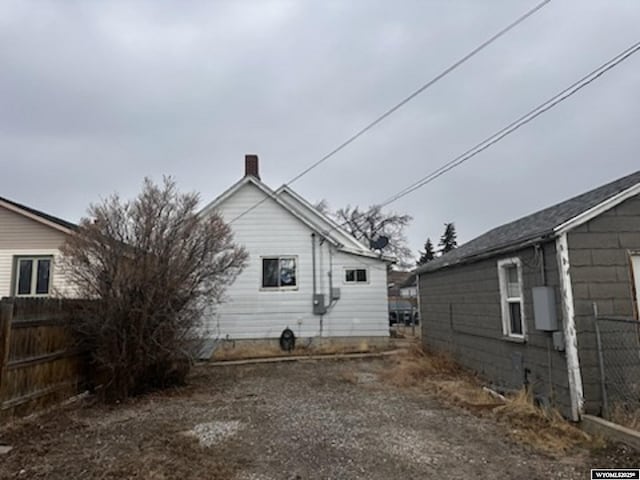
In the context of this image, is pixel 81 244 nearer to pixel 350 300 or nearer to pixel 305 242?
pixel 305 242

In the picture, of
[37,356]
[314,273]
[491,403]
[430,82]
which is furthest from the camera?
[314,273]

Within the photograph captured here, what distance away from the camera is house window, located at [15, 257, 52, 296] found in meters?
14.1

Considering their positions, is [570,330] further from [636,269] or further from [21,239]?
[21,239]

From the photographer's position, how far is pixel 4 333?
18.9 ft

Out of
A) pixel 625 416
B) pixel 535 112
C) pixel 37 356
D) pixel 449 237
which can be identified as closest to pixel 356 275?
pixel 535 112

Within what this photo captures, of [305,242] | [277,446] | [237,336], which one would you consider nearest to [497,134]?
[277,446]

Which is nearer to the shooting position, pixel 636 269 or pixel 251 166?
pixel 636 269

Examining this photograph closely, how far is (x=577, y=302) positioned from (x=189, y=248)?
6624 mm

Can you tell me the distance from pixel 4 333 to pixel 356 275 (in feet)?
36.6

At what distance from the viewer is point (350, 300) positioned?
49.9 ft

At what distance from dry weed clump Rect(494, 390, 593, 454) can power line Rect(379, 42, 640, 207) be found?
188 inches

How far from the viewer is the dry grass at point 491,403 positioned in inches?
201

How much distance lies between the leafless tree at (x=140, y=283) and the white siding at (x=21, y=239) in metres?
7.85

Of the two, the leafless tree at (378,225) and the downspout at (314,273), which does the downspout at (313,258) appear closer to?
the downspout at (314,273)
